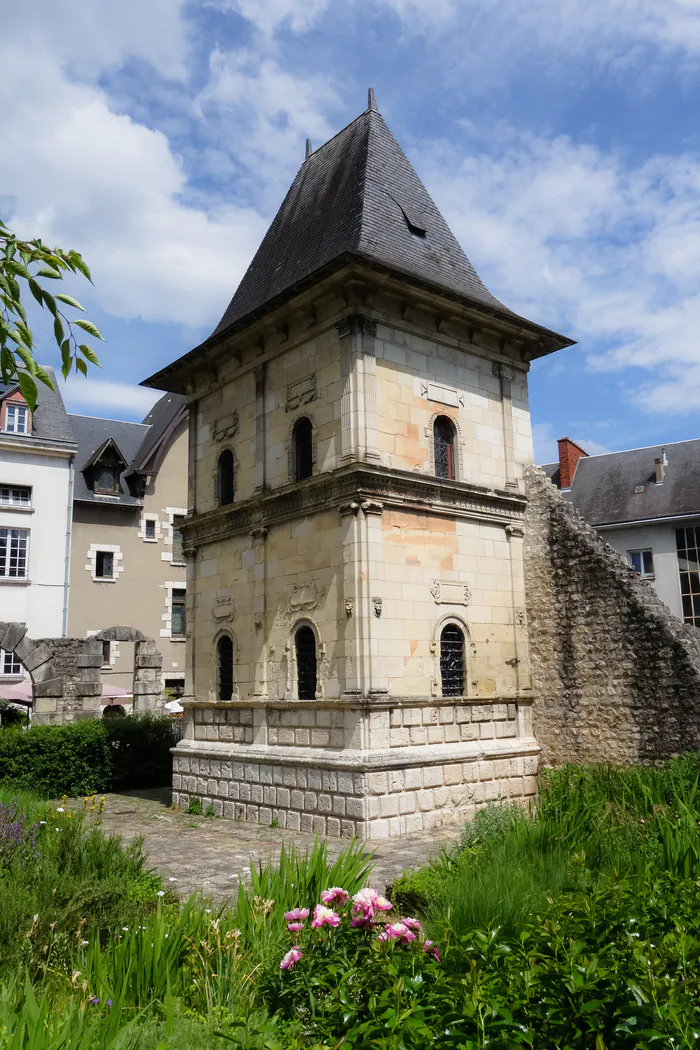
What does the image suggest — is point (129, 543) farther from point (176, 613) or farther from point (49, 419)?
point (49, 419)

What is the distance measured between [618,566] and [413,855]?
5.24 metres

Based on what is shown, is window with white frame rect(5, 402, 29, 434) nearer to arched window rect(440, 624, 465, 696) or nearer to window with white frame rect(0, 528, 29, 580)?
window with white frame rect(0, 528, 29, 580)

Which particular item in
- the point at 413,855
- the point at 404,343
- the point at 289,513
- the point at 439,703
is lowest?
the point at 413,855

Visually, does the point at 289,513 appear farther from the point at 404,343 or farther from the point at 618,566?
the point at 618,566

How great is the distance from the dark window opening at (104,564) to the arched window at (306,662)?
18.3m

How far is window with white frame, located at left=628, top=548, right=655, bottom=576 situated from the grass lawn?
85.4ft

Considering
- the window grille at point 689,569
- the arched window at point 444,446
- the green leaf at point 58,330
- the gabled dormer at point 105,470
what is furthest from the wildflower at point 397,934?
the window grille at point 689,569

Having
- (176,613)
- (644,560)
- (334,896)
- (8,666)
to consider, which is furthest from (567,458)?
(334,896)

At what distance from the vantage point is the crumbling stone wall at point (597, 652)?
11.6 meters

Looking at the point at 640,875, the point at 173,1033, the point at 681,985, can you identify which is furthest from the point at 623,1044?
the point at 640,875

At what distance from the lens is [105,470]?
1190 inches

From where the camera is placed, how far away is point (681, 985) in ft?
10.8

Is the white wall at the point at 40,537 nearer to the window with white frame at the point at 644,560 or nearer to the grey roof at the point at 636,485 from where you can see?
the grey roof at the point at 636,485

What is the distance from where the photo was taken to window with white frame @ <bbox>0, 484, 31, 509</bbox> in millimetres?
27312
